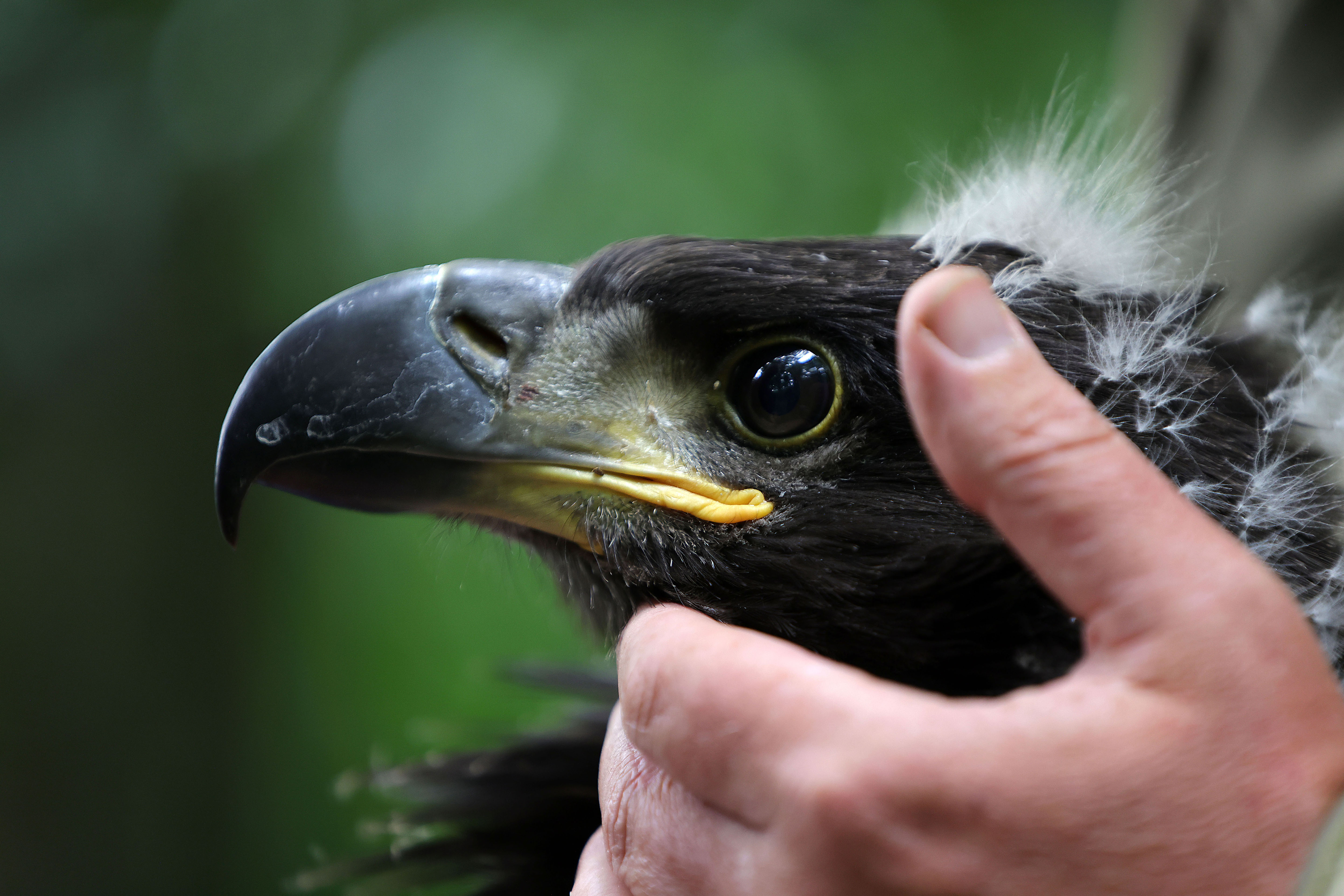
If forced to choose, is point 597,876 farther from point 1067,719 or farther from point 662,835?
point 1067,719

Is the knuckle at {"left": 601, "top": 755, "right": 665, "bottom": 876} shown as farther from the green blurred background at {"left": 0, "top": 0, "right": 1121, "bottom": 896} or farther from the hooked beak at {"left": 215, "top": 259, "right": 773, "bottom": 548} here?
the green blurred background at {"left": 0, "top": 0, "right": 1121, "bottom": 896}

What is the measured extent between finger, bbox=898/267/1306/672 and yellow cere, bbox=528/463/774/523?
445mm

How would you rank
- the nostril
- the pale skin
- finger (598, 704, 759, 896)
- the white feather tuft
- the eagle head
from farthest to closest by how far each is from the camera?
1. the white feather tuft
2. the nostril
3. the eagle head
4. finger (598, 704, 759, 896)
5. the pale skin

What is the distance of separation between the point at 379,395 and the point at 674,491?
43 centimetres

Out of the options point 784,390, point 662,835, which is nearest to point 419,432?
point 784,390

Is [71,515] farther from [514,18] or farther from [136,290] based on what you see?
[514,18]

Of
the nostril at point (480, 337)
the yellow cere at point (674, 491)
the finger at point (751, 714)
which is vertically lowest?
the finger at point (751, 714)

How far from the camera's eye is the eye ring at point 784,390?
4.17 feet

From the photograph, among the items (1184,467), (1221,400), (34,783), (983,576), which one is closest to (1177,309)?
(1221,400)

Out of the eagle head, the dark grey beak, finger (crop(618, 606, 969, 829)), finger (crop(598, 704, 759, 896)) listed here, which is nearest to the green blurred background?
the eagle head

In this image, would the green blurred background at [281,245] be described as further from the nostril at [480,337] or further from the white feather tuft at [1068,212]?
the nostril at [480,337]

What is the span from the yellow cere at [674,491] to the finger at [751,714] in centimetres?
29

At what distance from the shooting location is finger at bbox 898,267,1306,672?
777 mm

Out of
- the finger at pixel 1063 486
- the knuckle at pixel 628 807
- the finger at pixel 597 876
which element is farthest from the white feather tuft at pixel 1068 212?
the finger at pixel 597 876
